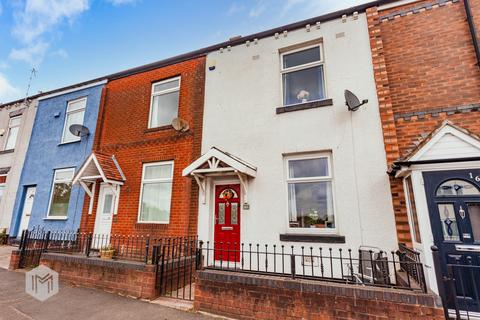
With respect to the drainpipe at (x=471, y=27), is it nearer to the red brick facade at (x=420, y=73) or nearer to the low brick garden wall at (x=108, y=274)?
the red brick facade at (x=420, y=73)

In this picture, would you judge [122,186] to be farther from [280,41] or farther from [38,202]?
[280,41]

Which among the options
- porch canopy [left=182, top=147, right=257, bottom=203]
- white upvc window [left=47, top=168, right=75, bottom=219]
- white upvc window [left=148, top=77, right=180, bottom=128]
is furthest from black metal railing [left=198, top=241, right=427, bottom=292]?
white upvc window [left=47, top=168, right=75, bottom=219]

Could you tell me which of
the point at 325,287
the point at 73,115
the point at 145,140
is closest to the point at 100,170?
the point at 145,140

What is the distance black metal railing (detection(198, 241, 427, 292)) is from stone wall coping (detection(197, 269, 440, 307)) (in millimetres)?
141

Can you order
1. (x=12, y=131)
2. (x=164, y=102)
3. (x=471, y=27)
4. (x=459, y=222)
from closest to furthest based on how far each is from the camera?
1. (x=459, y=222)
2. (x=471, y=27)
3. (x=164, y=102)
4. (x=12, y=131)

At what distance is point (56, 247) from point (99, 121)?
4.75m

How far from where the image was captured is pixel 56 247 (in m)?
6.79

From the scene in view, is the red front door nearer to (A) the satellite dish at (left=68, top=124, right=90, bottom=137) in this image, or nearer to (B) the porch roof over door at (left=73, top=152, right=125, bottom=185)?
(B) the porch roof over door at (left=73, top=152, right=125, bottom=185)

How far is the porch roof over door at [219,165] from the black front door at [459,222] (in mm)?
3577

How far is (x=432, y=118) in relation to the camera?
16.9 feet

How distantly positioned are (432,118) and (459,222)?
2.42m

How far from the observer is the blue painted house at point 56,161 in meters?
8.98

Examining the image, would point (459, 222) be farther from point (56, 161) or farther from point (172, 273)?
point (56, 161)

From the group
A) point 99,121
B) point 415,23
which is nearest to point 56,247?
point 99,121
